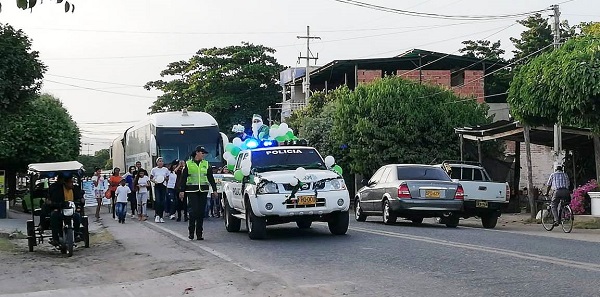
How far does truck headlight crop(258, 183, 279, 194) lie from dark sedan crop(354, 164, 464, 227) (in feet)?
19.1

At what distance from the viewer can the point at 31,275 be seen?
1273 cm

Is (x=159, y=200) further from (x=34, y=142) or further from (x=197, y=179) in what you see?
(x=34, y=142)

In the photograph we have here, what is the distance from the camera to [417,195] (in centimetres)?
2027

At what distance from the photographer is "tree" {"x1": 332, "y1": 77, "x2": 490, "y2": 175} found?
37.4 metres

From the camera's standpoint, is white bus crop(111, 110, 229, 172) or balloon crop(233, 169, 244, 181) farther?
white bus crop(111, 110, 229, 172)

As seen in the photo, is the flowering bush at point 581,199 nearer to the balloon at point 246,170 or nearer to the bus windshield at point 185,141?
the bus windshield at point 185,141

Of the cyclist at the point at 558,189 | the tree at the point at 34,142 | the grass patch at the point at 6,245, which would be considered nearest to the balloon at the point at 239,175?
the grass patch at the point at 6,245

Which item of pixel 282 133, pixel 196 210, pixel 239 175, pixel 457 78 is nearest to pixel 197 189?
pixel 196 210

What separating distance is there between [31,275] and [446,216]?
1170 cm

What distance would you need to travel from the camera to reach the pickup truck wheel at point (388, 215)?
818 inches

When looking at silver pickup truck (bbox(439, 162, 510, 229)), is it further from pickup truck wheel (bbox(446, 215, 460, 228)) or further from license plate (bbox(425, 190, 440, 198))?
license plate (bbox(425, 190, 440, 198))

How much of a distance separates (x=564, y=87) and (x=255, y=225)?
33.1 ft

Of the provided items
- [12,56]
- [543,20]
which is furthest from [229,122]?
[12,56]

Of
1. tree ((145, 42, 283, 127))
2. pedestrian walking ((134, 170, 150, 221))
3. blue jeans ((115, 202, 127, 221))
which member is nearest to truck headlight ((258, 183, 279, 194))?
blue jeans ((115, 202, 127, 221))
